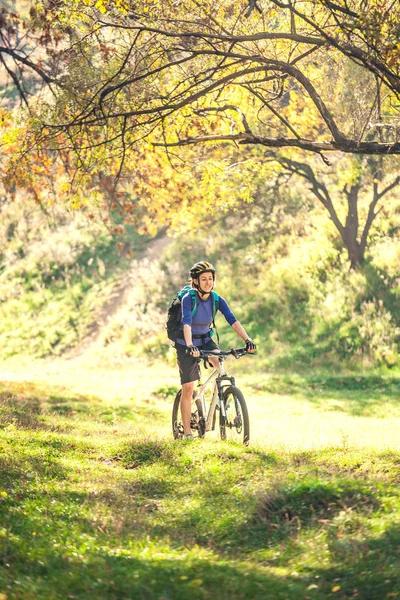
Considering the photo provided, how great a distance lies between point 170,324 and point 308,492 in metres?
3.43

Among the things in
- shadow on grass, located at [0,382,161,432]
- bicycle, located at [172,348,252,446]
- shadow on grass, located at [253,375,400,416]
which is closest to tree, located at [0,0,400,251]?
bicycle, located at [172,348,252,446]

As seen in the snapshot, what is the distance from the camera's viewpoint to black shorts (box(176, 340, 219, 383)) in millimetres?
9328

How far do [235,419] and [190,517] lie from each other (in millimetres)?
2648

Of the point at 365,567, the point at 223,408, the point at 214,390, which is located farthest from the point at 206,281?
the point at 365,567

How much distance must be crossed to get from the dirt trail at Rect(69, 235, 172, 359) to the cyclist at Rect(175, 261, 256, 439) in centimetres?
1753

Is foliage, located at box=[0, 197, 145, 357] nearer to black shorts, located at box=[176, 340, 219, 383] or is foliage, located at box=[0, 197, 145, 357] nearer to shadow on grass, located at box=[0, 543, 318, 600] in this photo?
black shorts, located at box=[176, 340, 219, 383]

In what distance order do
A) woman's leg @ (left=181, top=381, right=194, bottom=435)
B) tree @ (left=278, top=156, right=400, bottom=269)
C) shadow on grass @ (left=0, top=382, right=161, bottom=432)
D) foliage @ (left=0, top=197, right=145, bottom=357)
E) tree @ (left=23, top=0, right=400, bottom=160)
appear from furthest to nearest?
foliage @ (left=0, top=197, right=145, bottom=357) < tree @ (left=278, top=156, right=400, bottom=269) < shadow on grass @ (left=0, top=382, right=161, bottom=432) < woman's leg @ (left=181, top=381, right=194, bottom=435) < tree @ (left=23, top=0, right=400, bottom=160)

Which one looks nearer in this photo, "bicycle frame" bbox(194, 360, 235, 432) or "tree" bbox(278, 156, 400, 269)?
"bicycle frame" bbox(194, 360, 235, 432)

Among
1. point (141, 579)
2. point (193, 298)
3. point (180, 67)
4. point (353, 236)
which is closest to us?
point (141, 579)

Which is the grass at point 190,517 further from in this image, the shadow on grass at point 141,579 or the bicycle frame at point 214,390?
the bicycle frame at point 214,390

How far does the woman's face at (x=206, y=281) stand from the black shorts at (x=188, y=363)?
2.45 feet

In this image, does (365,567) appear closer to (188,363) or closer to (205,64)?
(188,363)

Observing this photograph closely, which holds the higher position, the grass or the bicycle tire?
the bicycle tire

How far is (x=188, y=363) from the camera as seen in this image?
9328 mm
